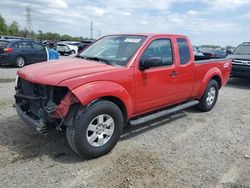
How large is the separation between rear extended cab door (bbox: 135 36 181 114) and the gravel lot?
0.61 meters

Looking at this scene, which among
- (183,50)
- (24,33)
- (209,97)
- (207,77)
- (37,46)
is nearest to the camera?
(183,50)

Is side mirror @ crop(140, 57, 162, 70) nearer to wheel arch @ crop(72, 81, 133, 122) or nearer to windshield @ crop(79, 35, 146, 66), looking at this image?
windshield @ crop(79, 35, 146, 66)

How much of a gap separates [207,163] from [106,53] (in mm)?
2468

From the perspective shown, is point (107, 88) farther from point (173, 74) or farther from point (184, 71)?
point (184, 71)

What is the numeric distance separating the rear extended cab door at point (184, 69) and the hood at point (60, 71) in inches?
66.9

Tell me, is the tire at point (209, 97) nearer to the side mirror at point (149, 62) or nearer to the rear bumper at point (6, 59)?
the side mirror at point (149, 62)

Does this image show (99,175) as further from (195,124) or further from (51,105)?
(195,124)

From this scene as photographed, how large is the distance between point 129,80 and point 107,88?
0.49m

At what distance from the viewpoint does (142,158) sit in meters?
3.73

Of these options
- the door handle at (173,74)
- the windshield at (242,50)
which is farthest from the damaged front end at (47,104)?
the windshield at (242,50)

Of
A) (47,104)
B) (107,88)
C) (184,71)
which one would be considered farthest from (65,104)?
(184,71)

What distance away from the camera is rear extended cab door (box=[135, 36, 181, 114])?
4168 millimetres

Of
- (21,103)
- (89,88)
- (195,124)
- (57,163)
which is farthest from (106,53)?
(195,124)

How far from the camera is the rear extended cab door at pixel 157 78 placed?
4.17 m
